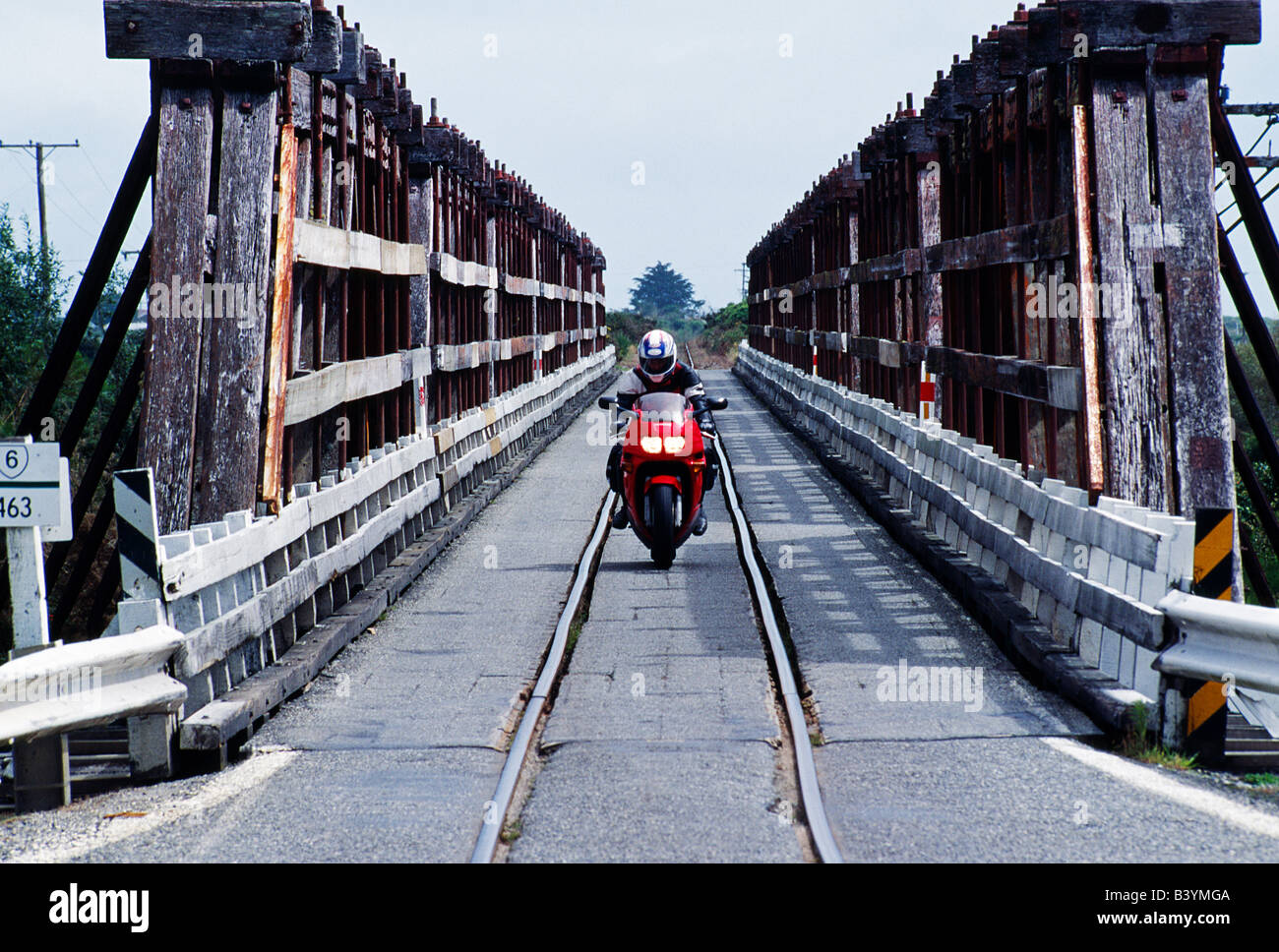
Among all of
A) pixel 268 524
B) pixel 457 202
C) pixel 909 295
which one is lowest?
pixel 268 524

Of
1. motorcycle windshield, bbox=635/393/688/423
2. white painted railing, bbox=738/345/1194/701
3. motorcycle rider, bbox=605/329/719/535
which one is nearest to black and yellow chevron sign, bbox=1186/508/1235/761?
white painted railing, bbox=738/345/1194/701

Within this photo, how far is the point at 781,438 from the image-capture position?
28.8 m

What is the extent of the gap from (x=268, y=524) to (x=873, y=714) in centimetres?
369

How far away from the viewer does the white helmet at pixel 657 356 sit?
42.1ft

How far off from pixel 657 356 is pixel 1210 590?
22.2 ft

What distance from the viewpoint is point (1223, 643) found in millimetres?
6418

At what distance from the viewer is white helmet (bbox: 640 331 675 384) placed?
42.1 feet

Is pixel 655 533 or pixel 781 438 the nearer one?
pixel 655 533

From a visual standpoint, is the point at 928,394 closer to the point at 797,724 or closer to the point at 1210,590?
the point at 797,724

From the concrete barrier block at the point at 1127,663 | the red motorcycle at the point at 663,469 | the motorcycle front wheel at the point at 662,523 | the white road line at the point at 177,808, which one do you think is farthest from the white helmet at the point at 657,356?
the white road line at the point at 177,808

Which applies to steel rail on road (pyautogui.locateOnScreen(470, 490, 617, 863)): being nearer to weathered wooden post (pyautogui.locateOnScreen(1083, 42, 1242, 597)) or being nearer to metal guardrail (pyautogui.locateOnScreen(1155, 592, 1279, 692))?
metal guardrail (pyautogui.locateOnScreen(1155, 592, 1279, 692))

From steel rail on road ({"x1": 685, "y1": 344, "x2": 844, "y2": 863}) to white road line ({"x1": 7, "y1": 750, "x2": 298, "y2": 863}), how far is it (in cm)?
242
